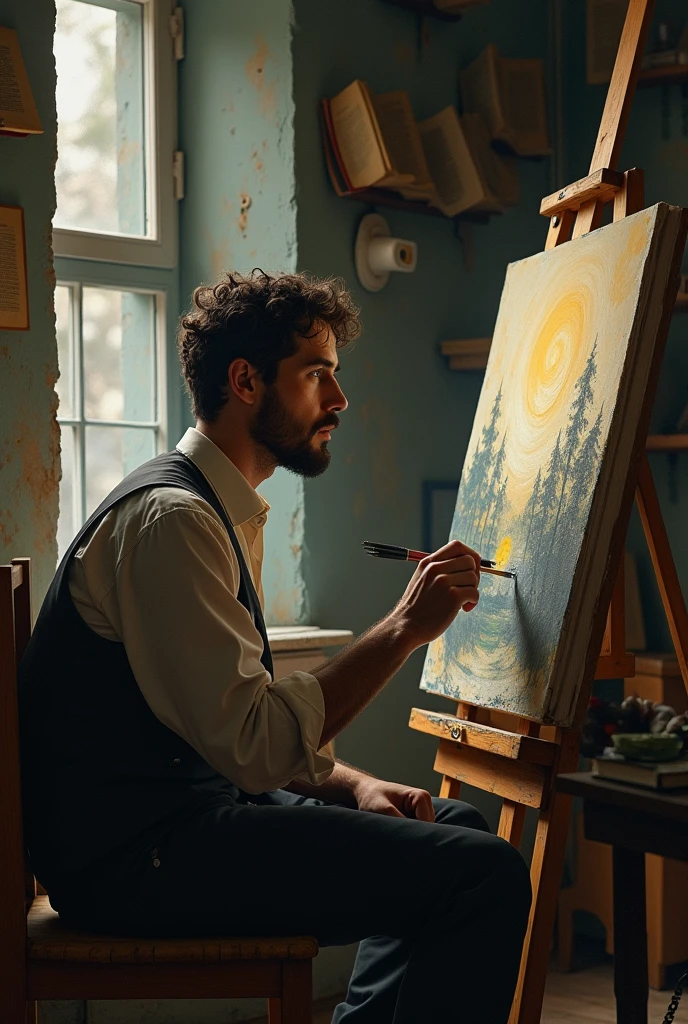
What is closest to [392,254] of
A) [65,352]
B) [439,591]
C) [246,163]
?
[246,163]

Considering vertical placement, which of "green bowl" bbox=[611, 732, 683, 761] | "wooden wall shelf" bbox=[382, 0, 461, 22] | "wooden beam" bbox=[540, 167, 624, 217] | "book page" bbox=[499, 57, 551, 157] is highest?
"wooden wall shelf" bbox=[382, 0, 461, 22]

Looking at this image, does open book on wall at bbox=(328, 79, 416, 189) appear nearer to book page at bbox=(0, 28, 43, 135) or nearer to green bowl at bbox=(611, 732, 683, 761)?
book page at bbox=(0, 28, 43, 135)

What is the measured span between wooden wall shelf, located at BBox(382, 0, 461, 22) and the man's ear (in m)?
1.50

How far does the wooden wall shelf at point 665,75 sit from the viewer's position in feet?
9.66

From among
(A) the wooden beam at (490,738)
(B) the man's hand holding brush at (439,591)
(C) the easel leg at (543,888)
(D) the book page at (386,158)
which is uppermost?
(D) the book page at (386,158)

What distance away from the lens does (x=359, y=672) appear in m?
1.58

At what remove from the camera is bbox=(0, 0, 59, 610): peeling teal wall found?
90.2 inches

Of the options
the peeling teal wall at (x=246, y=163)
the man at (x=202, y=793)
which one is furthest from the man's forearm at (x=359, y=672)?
the peeling teal wall at (x=246, y=163)

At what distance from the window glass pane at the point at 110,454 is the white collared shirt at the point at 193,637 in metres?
1.24

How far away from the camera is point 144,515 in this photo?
1.48 m

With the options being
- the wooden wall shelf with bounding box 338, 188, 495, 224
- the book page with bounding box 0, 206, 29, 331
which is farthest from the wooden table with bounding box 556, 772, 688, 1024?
the wooden wall shelf with bounding box 338, 188, 495, 224

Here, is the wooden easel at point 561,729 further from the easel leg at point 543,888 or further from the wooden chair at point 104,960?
the wooden chair at point 104,960

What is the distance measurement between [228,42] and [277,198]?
41 cm

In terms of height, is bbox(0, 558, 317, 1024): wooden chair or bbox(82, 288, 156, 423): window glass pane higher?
bbox(82, 288, 156, 423): window glass pane
